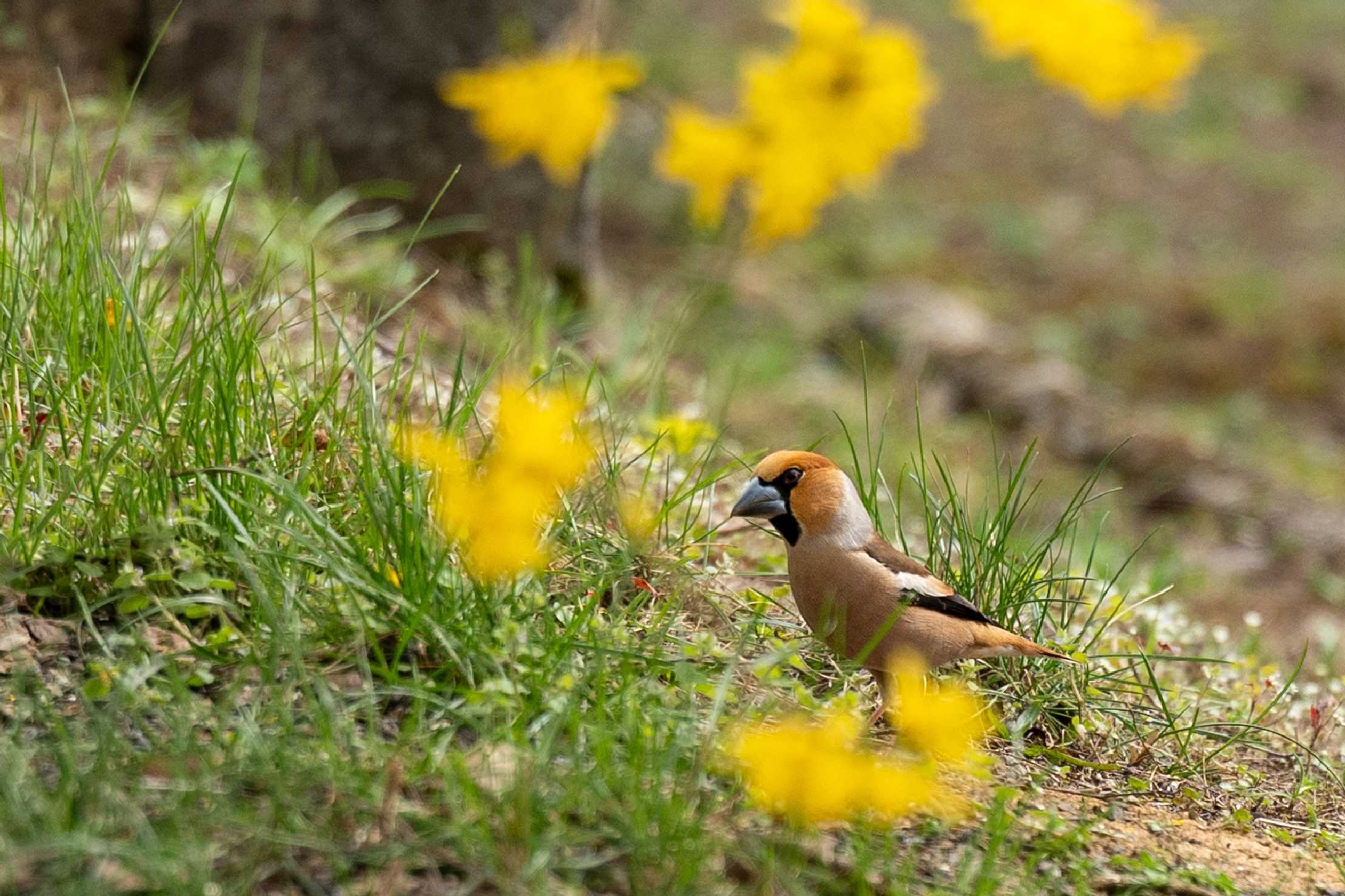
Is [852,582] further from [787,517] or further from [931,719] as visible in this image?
[931,719]

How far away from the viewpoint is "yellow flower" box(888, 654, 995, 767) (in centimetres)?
Result: 196

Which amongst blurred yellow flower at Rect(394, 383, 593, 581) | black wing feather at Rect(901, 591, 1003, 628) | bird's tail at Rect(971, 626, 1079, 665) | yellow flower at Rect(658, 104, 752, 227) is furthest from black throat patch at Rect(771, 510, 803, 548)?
yellow flower at Rect(658, 104, 752, 227)

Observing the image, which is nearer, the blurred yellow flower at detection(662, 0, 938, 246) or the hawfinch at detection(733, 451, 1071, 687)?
the hawfinch at detection(733, 451, 1071, 687)

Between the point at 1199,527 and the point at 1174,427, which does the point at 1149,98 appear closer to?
the point at 1199,527

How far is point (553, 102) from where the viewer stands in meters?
3.59

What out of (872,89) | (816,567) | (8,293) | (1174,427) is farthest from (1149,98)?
(1174,427)

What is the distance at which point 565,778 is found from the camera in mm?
2123

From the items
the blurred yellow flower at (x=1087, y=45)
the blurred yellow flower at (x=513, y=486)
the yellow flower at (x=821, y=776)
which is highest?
the blurred yellow flower at (x=1087, y=45)

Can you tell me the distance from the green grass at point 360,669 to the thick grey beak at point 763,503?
0.23m

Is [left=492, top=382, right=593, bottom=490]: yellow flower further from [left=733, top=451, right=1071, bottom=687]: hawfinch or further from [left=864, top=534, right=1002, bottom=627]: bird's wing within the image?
[left=864, top=534, right=1002, bottom=627]: bird's wing

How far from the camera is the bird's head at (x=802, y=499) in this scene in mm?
2768

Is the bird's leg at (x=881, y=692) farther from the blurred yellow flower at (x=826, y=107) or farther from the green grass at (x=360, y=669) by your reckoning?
the blurred yellow flower at (x=826, y=107)

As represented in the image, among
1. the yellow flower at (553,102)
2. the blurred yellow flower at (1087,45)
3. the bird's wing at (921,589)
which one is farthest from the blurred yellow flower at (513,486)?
the blurred yellow flower at (1087,45)

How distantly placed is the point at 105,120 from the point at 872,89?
3.44 m
